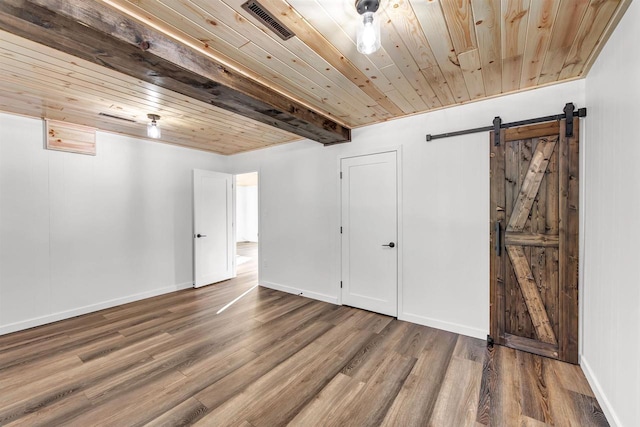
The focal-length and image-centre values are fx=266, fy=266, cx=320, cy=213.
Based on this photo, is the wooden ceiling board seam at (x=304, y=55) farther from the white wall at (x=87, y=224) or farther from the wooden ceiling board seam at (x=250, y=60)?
the white wall at (x=87, y=224)

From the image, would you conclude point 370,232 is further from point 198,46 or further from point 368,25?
point 198,46

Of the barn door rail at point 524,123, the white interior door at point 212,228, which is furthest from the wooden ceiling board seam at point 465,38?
the white interior door at point 212,228

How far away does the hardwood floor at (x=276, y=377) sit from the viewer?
1.82 m

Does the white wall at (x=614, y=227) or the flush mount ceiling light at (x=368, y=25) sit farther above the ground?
the flush mount ceiling light at (x=368, y=25)

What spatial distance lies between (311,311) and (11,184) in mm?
3946

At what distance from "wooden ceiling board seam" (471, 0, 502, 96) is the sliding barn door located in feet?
2.11

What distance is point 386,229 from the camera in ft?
11.5

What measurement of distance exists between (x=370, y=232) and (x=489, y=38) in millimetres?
2378

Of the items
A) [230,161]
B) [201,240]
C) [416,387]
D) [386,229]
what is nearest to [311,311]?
[386,229]

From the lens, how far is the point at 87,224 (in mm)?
3725

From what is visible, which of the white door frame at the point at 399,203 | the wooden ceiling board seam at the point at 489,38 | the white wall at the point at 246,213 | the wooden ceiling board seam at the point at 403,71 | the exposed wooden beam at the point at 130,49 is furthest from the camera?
the white wall at the point at 246,213

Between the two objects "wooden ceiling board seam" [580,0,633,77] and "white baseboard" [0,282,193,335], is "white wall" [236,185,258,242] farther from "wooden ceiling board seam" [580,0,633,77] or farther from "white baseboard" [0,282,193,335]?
"wooden ceiling board seam" [580,0,633,77]

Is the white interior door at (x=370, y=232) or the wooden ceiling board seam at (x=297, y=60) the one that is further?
the white interior door at (x=370, y=232)

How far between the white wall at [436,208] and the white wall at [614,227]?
2.30 ft
